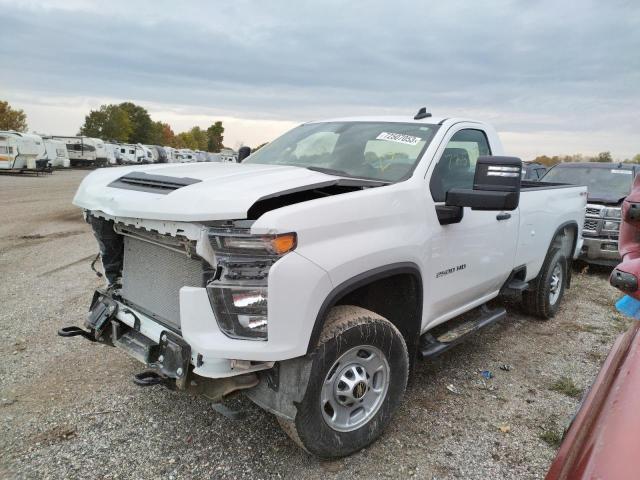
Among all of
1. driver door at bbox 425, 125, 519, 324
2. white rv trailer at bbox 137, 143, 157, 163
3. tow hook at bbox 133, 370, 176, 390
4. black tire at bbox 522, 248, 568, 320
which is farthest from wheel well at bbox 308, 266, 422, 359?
white rv trailer at bbox 137, 143, 157, 163

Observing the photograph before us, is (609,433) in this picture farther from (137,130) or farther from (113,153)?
(137,130)

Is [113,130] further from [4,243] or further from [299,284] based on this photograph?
[299,284]

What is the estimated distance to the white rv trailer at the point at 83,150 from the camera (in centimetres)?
4106

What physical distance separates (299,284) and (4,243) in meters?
8.43

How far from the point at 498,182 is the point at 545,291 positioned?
10.1 feet

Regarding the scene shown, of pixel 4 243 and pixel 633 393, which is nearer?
pixel 633 393

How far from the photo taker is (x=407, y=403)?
3.52 m

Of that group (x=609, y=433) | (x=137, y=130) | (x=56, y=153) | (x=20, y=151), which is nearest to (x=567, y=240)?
(x=609, y=433)

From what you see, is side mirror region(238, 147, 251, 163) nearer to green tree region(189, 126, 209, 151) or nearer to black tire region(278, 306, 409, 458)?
black tire region(278, 306, 409, 458)

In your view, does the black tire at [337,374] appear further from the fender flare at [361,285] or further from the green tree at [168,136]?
the green tree at [168,136]

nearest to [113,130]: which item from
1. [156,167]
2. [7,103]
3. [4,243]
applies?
[7,103]

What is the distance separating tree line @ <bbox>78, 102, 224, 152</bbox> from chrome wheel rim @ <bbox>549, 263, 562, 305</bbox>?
6605cm

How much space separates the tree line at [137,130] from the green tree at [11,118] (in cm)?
1031

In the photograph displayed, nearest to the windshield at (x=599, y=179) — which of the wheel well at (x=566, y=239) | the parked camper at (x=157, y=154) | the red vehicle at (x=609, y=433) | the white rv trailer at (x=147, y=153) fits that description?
the wheel well at (x=566, y=239)
